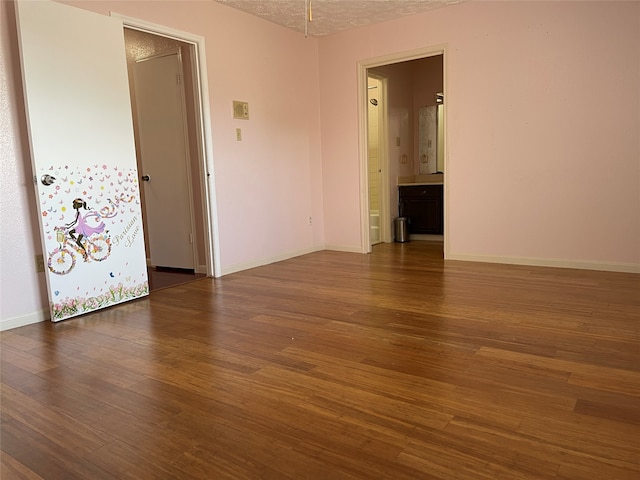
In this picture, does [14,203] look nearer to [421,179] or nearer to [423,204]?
[423,204]

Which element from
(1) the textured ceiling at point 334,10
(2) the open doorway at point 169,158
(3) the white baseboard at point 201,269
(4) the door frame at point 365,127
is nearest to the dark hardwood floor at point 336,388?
(3) the white baseboard at point 201,269

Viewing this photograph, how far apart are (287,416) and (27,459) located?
85cm

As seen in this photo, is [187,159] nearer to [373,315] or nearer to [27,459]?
[373,315]

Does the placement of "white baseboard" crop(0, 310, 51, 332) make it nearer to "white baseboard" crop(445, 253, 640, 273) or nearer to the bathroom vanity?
"white baseboard" crop(445, 253, 640, 273)

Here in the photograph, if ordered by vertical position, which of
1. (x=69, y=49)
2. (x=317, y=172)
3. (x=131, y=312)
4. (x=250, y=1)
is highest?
(x=250, y=1)

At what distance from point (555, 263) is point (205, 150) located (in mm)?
3355

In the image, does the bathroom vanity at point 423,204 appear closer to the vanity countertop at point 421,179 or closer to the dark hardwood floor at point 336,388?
the vanity countertop at point 421,179

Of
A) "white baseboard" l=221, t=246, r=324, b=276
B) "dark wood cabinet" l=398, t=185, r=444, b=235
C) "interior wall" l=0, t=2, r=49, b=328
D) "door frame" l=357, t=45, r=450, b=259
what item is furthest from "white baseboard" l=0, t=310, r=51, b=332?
"dark wood cabinet" l=398, t=185, r=444, b=235

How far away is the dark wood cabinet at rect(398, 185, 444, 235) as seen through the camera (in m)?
6.12

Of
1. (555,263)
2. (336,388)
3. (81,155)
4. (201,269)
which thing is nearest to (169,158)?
(201,269)

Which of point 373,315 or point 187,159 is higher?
point 187,159

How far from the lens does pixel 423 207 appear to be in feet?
20.5

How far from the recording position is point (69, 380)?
2.10 metres

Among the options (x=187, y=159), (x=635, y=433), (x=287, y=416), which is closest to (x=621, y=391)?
(x=635, y=433)
